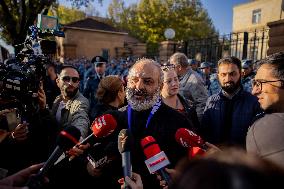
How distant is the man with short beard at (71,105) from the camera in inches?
118

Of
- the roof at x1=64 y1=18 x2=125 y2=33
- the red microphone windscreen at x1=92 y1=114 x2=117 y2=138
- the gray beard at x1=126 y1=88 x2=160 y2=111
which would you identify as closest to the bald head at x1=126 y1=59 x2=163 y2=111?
the gray beard at x1=126 y1=88 x2=160 y2=111

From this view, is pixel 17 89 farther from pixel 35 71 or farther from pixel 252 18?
pixel 252 18

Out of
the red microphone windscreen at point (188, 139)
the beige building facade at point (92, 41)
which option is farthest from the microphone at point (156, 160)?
the beige building facade at point (92, 41)

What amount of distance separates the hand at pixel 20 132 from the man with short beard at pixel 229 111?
6.47 ft

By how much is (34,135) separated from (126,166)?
2.00m

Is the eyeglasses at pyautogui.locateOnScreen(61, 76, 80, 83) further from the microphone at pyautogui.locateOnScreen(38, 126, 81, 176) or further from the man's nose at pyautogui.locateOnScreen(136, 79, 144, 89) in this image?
the microphone at pyautogui.locateOnScreen(38, 126, 81, 176)

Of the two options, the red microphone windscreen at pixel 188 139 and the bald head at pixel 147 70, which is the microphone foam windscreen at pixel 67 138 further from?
the bald head at pixel 147 70

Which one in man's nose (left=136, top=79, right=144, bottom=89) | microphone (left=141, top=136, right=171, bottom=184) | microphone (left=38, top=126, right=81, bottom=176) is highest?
man's nose (left=136, top=79, right=144, bottom=89)

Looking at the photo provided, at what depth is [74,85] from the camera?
3424mm

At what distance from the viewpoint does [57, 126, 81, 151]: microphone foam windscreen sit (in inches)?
57.6

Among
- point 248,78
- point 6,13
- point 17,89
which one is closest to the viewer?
point 17,89

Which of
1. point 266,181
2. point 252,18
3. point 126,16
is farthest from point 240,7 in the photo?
point 266,181

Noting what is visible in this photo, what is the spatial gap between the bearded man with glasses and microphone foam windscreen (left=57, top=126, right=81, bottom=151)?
3.14 feet

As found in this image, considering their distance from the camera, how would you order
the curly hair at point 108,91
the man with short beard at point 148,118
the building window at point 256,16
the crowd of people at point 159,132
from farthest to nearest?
the building window at point 256,16, the curly hair at point 108,91, the man with short beard at point 148,118, the crowd of people at point 159,132
